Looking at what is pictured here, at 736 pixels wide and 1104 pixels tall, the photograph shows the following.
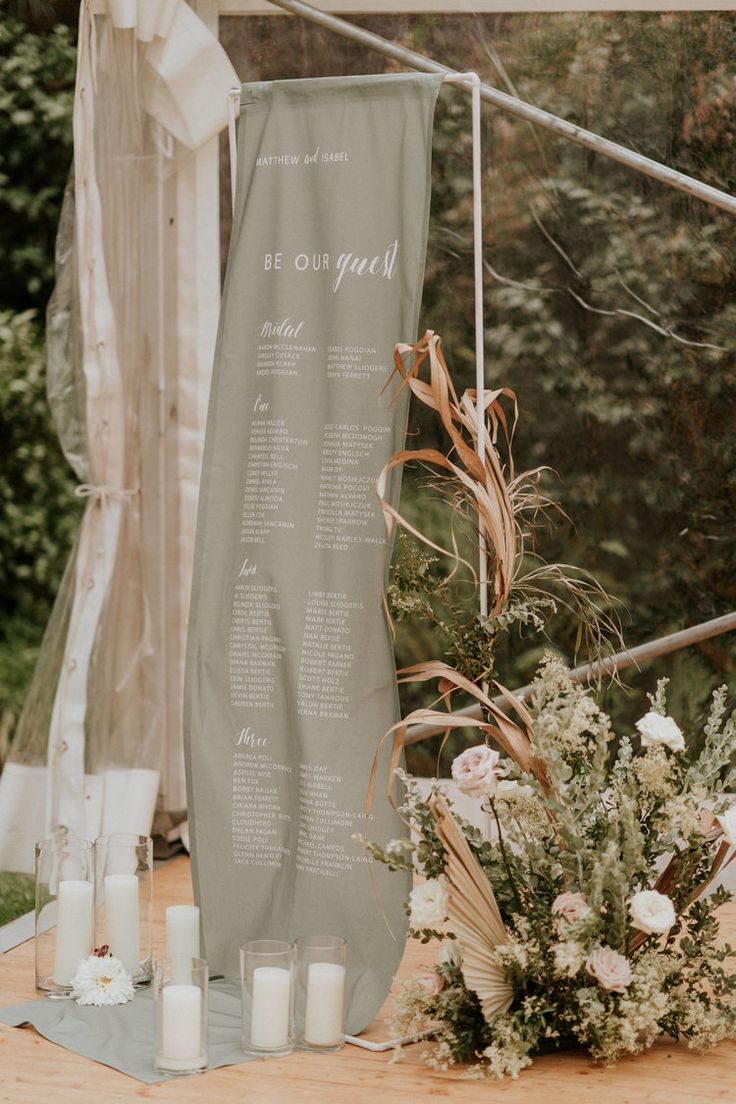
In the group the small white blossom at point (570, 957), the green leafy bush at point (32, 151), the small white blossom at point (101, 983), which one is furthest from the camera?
the green leafy bush at point (32, 151)

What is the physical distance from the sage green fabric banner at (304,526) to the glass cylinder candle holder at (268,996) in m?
0.19

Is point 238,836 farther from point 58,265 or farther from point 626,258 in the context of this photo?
point 626,258

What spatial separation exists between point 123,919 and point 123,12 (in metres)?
2.18

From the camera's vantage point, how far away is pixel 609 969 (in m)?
2.23

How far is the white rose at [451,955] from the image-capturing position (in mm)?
2371

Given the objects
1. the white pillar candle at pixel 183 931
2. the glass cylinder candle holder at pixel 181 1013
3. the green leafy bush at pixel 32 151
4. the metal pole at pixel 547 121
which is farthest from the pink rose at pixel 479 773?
the green leafy bush at pixel 32 151

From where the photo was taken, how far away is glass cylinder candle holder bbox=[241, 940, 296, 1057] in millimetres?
2322

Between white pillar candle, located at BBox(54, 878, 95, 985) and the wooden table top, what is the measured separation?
25 centimetres

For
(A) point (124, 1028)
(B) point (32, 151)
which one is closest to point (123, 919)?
(A) point (124, 1028)

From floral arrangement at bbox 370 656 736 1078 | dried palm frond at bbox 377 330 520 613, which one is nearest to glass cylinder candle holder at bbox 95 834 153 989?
floral arrangement at bbox 370 656 736 1078

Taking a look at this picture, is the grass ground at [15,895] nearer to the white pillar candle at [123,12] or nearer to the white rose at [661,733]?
the white rose at [661,733]

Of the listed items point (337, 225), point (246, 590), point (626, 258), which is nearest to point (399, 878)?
point (246, 590)

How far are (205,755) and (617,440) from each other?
163 centimetres

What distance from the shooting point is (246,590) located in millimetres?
2723
